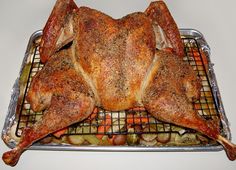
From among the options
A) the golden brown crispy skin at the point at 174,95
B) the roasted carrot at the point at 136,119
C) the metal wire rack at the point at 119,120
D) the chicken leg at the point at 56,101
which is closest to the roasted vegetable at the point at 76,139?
the metal wire rack at the point at 119,120

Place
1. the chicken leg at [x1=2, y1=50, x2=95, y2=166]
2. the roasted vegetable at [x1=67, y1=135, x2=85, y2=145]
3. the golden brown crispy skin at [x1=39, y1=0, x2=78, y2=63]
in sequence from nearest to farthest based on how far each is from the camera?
the chicken leg at [x1=2, y1=50, x2=95, y2=166] < the roasted vegetable at [x1=67, y1=135, x2=85, y2=145] < the golden brown crispy skin at [x1=39, y1=0, x2=78, y2=63]

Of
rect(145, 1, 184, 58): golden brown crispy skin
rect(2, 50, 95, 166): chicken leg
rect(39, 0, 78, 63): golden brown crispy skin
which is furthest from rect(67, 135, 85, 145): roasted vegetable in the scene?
rect(145, 1, 184, 58): golden brown crispy skin

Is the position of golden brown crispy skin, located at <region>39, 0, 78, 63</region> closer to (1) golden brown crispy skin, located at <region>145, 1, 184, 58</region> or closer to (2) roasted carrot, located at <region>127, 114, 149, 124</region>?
(1) golden brown crispy skin, located at <region>145, 1, 184, 58</region>

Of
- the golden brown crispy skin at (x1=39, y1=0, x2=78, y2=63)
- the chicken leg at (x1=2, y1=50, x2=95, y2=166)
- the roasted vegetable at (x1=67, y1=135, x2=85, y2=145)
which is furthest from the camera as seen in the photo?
the golden brown crispy skin at (x1=39, y1=0, x2=78, y2=63)

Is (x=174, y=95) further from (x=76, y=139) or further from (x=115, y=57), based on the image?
(x=76, y=139)

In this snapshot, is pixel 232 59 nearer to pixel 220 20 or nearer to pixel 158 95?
pixel 220 20

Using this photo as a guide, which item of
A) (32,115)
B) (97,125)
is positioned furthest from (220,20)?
(32,115)

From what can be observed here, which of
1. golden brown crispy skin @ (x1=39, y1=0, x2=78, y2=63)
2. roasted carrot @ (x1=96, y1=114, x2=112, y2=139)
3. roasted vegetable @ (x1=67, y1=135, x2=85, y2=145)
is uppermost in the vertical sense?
golden brown crispy skin @ (x1=39, y1=0, x2=78, y2=63)
